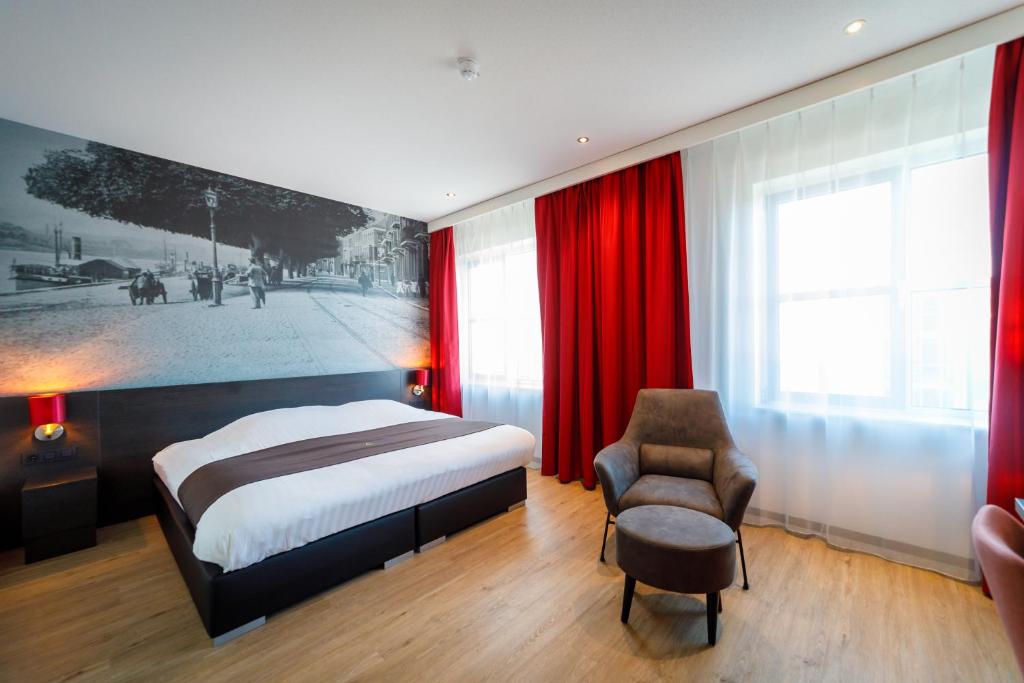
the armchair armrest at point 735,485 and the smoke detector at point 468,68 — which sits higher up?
the smoke detector at point 468,68

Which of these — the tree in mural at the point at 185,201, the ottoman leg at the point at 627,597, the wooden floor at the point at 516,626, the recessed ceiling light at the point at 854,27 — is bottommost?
the wooden floor at the point at 516,626

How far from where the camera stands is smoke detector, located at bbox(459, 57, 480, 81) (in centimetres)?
222

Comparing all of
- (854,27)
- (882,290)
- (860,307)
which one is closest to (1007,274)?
(882,290)

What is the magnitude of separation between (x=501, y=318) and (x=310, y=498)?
115 inches

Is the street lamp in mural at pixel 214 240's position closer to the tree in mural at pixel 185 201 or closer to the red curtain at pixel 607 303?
the tree in mural at pixel 185 201

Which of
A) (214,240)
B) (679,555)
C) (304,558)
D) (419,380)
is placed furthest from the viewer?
(419,380)

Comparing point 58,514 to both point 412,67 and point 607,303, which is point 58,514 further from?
point 607,303

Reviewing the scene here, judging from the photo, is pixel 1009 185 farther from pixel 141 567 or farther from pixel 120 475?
pixel 120 475

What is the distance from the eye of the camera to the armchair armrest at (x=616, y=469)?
90.1 inches

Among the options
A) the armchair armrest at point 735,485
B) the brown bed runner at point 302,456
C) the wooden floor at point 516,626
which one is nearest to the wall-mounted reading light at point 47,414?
the wooden floor at point 516,626

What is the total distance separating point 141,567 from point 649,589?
3.08 m

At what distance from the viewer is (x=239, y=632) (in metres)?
1.86

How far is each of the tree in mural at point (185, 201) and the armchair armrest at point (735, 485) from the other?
4297 mm

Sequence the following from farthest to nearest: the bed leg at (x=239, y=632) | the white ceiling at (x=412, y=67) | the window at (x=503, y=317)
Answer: the window at (x=503, y=317) < the white ceiling at (x=412, y=67) < the bed leg at (x=239, y=632)
